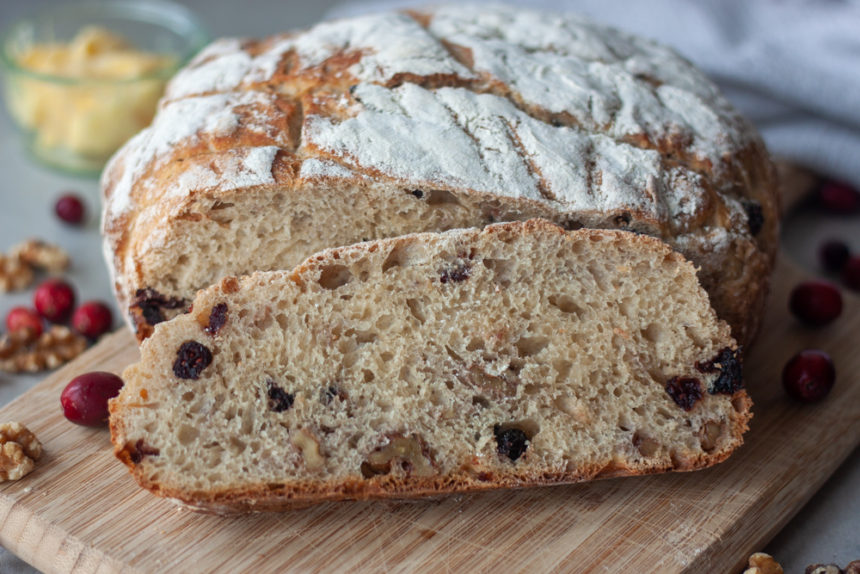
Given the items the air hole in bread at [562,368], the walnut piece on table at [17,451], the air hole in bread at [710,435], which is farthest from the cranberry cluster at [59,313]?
the air hole in bread at [710,435]

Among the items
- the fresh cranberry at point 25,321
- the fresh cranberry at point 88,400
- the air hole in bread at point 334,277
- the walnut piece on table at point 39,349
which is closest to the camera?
the air hole in bread at point 334,277

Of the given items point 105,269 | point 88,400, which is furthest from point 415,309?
point 105,269

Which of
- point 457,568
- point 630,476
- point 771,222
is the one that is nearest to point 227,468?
point 457,568

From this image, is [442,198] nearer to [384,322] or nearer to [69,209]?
[384,322]

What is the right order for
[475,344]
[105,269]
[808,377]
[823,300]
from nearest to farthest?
[475,344]
[808,377]
[823,300]
[105,269]

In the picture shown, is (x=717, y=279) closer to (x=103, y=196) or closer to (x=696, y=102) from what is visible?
(x=696, y=102)

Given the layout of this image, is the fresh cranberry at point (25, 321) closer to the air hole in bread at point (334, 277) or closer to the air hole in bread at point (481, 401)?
the air hole in bread at point (334, 277)

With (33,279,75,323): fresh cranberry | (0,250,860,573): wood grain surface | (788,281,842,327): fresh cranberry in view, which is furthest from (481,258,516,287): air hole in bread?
(33,279,75,323): fresh cranberry
